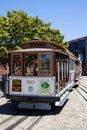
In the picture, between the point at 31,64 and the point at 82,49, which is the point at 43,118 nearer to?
the point at 31,64

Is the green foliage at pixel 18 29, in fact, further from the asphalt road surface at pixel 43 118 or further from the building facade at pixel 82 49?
the building facade at pixel 82 49

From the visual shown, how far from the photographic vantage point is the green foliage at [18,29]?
34.8m

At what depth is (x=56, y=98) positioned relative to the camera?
1369cm

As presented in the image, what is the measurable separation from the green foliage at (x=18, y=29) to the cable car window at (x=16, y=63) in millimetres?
18497

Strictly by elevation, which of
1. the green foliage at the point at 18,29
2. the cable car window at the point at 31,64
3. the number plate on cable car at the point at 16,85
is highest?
the green foliage at the point at 18,29

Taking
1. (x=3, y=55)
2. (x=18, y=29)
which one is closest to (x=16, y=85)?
(x=3, y=55)

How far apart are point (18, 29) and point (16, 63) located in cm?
2133

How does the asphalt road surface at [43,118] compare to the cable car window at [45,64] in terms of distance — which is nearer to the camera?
the asphalt road surface at [43,118]

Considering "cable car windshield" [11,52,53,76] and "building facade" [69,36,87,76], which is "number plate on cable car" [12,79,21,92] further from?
"building facade" [69,36,87,76]

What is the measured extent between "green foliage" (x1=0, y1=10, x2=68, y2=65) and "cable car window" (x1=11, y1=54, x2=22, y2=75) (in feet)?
60.7

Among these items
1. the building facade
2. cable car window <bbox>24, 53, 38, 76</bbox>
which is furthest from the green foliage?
the building facade

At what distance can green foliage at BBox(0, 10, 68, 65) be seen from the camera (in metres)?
34.8

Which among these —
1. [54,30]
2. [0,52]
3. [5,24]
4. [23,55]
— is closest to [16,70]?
[23,55]

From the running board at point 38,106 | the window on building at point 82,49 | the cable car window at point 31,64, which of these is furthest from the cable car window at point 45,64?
the window on building at point 82,49
